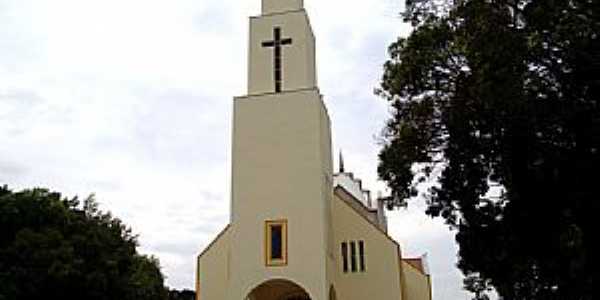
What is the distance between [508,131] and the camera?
13.4 metres

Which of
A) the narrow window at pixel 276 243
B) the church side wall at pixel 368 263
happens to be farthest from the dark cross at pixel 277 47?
the church side wall at pixel 368 263

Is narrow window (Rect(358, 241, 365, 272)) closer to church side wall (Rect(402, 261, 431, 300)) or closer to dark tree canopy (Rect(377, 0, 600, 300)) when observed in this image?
church side wall (Rect(402, 261, 431, 300))

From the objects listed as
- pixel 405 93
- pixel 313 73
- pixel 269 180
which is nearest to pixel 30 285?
pixel 269 180

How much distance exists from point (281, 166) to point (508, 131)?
1021cm

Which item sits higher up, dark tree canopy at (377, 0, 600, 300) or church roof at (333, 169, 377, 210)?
church roof at (333, 169, 377, 210)

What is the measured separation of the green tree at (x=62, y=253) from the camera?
24547 mm

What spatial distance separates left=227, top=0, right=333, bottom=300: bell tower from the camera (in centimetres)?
2125

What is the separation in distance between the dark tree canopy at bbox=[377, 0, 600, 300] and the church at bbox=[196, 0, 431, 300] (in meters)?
6.55

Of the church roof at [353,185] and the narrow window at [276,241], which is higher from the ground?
the church roof at [353,185]

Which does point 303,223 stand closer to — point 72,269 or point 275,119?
point 275,119

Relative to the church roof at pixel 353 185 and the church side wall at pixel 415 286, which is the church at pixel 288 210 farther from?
the church roof at pixel 353 185

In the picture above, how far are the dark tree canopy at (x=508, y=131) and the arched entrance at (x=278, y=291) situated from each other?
25.1ft

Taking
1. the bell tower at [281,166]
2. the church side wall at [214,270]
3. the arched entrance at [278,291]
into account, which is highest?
the bell tower at [281,166]

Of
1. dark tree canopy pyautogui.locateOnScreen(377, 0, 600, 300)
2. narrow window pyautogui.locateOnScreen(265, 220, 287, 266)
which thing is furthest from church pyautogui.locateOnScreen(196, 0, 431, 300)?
dark tree canopy pyautogui.locateOnScreen(377, 0, 600, 300)
